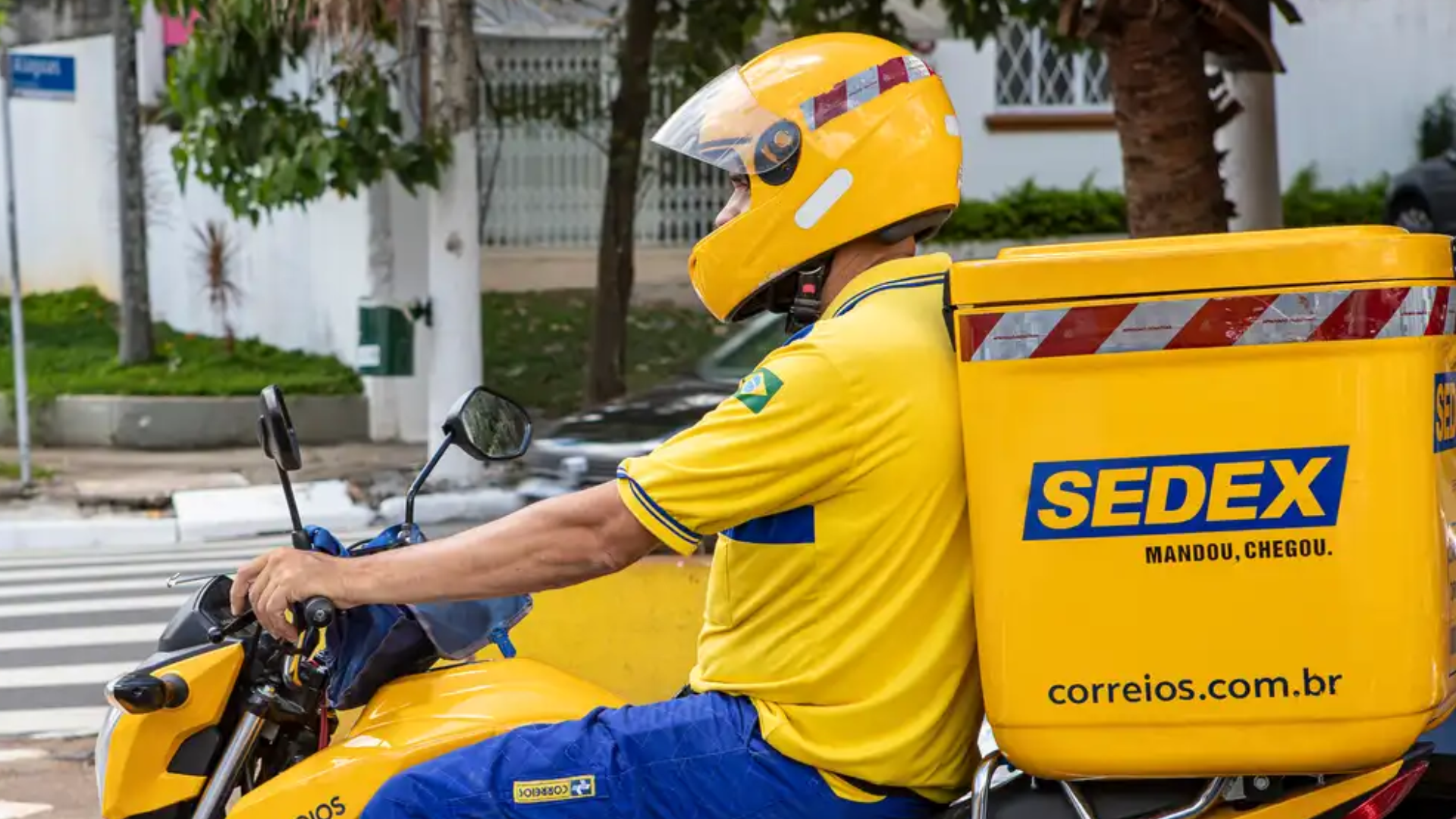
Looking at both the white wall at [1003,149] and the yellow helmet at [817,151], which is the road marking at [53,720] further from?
the white wall at [1003,149]

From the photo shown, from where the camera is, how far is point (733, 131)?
2508mm

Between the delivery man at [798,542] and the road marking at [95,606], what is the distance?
6930 millimetres

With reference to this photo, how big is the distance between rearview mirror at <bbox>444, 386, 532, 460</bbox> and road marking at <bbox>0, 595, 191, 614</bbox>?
658 centimetres

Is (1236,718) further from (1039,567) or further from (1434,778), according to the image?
(1434,778)

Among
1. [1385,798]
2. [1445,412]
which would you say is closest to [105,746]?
[1385,798]

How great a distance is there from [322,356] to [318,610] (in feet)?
46.4

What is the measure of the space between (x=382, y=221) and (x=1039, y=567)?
1345 cm

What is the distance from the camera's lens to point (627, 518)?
232 cm

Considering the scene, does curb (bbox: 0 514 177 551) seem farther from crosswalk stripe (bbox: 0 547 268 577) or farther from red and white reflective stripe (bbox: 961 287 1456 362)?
red and white reflective stripe (bbox: 961 287 1456 362)

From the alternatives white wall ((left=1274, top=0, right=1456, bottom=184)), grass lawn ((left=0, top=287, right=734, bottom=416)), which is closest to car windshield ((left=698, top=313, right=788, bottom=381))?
grass lawn ((left=0, top=287, right=734, bottom=416))

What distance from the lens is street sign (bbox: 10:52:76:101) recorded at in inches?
500

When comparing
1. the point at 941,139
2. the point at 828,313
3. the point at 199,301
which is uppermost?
the point at 941,139

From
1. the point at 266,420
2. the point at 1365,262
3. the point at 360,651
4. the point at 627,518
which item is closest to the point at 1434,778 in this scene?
the point at 1365,262

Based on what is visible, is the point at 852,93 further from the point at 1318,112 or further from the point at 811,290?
the point at 1318,112
